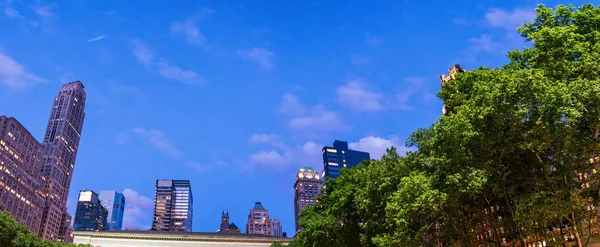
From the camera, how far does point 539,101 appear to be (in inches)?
1010

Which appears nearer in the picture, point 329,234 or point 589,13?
point 589,13

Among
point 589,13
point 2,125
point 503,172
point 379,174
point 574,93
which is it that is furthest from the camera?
point 2,125

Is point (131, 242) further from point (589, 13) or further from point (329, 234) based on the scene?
point (589, 13)

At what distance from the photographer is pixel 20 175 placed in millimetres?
155000

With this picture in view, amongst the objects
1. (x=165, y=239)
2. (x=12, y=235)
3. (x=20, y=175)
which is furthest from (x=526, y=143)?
(x=20, y=175)

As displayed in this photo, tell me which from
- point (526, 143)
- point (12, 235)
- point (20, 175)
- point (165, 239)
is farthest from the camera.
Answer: point (20, 175)

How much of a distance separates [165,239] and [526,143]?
10313cm

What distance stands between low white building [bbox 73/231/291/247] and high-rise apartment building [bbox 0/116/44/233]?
149ft

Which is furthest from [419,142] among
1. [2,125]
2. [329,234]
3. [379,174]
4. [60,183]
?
[60,183]

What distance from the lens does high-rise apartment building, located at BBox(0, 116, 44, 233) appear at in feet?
472

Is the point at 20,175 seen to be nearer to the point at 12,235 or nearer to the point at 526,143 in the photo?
the point at 12,235

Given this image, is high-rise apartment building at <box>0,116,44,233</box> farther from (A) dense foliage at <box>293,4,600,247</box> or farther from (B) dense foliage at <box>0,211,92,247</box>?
(A) dense foliage at <box>293,4,600,247</box>

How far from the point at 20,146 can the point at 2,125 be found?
1370cm

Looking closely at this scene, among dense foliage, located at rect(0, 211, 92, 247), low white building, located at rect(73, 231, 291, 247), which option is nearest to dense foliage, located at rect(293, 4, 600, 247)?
dense foliage, located at rect(0, 211, 92, 247)
